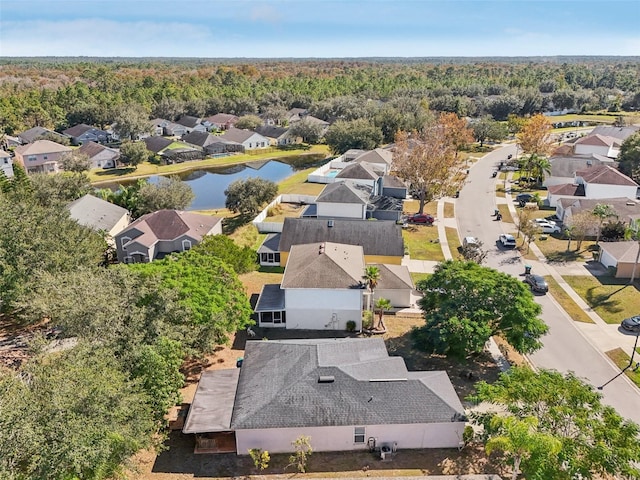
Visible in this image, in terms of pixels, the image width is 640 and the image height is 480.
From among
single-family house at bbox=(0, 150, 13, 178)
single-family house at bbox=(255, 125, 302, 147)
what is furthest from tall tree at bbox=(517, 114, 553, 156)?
single-family house at bbox=(0, 150, 13, 178)

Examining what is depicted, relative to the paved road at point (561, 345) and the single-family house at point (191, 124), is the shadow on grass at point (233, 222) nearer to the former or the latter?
the paved road at point (561, 345)

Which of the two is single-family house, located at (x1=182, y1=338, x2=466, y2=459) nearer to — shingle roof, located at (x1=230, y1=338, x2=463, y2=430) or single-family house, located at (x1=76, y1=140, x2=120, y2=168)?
shingle roof, located at (x1=230, y1=338, x2=463, y2=430)

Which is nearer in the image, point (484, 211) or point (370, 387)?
point (370, 387)

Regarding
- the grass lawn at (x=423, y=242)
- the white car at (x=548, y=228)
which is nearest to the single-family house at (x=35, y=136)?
the grass lawn at (x=423, y=242)

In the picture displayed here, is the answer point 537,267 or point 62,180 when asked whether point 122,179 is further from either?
point 537,267

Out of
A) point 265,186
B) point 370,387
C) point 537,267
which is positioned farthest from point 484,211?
point 370,387

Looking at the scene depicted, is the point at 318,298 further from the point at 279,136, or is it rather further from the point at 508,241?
the point at 279,136
